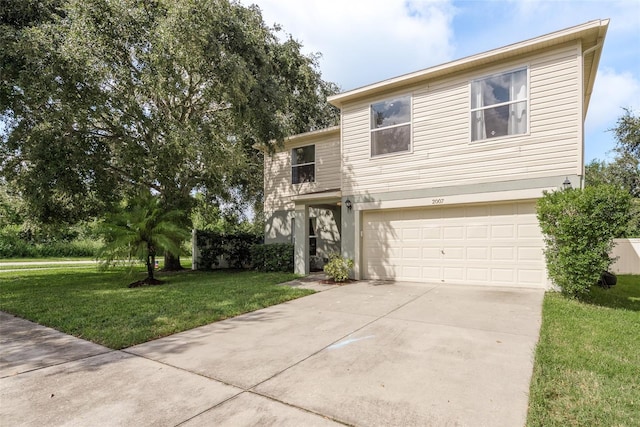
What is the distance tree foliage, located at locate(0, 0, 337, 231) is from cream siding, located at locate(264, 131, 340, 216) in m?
1.61

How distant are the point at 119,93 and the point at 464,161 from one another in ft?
32.0

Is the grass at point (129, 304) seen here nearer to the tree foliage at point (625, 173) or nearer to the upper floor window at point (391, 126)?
the upper floor window at point (391, 126)

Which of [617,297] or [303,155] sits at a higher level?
[303,155]

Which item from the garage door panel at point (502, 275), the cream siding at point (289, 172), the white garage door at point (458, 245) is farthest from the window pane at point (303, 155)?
the garage door panel at point (502, 275)

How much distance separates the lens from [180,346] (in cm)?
427

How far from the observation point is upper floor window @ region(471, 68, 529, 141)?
7633mm

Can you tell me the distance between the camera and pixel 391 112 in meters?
9.52

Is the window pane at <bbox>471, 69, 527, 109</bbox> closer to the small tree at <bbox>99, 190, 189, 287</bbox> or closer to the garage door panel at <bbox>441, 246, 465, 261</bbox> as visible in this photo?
the garage door panel at <bbox>441, 246, 465, 261</bbox>

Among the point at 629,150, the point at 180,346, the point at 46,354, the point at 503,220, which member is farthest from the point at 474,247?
the point at 629,150

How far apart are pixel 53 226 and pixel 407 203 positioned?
465 inches

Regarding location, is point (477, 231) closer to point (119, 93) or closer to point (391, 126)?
point (391, 126)

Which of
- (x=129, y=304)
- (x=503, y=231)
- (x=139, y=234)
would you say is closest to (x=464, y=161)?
(x=503, y=231)

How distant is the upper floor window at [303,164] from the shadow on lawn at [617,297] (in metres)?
8.64

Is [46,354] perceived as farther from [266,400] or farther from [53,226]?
[53,226]
